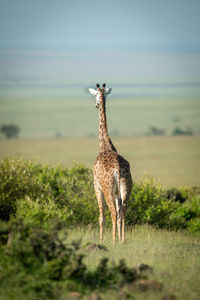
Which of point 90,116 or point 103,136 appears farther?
point 90,116

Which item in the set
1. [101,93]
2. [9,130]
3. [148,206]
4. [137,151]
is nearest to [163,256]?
[101,93]

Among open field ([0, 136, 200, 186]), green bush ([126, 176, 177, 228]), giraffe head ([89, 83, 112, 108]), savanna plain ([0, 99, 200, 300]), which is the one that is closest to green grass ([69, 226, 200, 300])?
savanna plain ([0, 99, 200, 300])

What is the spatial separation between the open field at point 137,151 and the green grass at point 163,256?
43.0m

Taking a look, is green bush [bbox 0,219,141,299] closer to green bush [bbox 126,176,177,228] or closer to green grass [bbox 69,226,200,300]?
green grass [bbox 69,226,200,300]

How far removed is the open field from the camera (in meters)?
62.2

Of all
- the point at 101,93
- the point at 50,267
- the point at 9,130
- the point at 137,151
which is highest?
the point at 101,93

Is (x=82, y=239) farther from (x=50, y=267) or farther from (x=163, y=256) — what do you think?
(x=50, y=267)

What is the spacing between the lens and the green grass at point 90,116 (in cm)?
11238

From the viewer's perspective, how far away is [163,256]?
10.1 metres

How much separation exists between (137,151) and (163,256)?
63119 mm

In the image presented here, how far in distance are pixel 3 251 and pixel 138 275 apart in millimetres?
2226

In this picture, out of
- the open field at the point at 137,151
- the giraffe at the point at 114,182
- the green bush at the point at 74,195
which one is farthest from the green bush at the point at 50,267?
the open field at the point at 137,151

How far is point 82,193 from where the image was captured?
17328 mm

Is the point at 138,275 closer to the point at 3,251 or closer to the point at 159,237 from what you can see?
the point at 3,251
